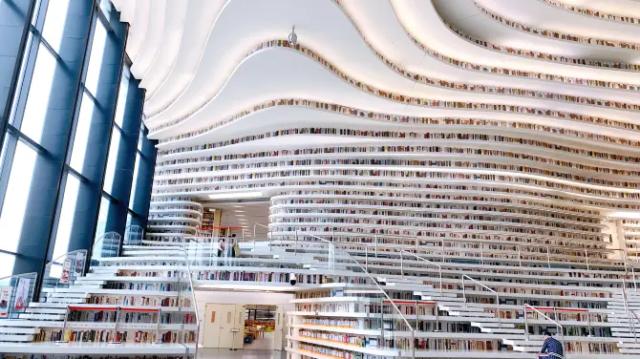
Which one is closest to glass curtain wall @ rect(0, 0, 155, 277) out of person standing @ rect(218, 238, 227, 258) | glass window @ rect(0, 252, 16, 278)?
glass window @ rect(0, 252, 16, 278)

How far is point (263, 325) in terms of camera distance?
465 inches

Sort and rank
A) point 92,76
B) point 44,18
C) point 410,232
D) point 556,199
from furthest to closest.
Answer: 1. point 556,199
2. point 410,232
3. point 92,76
4. point 44,18

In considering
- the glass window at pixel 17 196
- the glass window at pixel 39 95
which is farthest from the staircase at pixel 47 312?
the glass window at pixel 39 95

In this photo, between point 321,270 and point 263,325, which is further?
point 263,325

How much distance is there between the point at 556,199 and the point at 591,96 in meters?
2.41

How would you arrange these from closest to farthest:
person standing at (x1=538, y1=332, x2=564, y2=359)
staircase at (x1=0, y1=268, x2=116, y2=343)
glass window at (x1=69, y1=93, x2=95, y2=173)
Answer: person standing at (x1=538, y1=332, x2=564, y2=359) < staircase at (x1=0, y1=268, x2=116, y2=343) < glass window at (x1=69, y1=93, x2=95, y2=173)

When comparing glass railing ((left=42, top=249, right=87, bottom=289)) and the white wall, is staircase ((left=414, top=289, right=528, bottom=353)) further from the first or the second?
glass railing ((left=42, top=249, right=87, bottom=289))

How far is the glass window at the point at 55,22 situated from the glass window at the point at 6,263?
3287 millimetres

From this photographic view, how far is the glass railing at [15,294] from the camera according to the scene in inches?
209

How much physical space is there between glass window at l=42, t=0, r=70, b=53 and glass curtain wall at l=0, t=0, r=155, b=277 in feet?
0.05

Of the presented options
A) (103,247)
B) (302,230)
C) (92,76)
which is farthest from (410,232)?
(92,76)

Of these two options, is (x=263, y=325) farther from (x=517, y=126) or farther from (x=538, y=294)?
(x=517, y=126)

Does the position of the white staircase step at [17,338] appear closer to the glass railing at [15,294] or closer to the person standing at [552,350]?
the glass railing at [15,294]

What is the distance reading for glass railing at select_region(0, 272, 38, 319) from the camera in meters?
5.30
